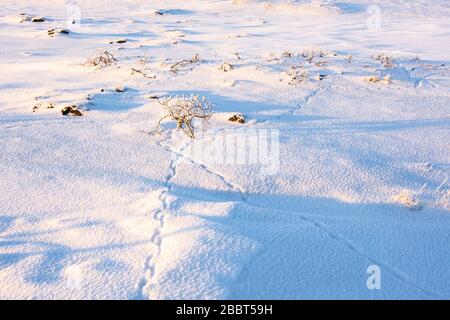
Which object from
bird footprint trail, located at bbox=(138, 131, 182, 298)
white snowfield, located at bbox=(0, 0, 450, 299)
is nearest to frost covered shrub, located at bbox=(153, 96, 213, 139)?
white snowfield, located at bbox=(0, 0, 450, 299)

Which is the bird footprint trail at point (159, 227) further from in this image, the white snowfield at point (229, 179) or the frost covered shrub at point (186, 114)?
the frost covered shrub at point (186, 114)

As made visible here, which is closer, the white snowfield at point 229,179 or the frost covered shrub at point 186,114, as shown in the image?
the white snowfield at point 229,179

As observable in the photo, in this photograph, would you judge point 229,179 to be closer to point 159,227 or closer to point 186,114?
point 159,227

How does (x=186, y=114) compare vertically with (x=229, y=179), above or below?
above

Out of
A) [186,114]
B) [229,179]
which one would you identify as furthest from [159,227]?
[186,114]

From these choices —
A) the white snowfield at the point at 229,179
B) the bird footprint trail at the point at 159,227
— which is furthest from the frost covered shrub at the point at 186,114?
the bird footprint trail at the point at 159,227

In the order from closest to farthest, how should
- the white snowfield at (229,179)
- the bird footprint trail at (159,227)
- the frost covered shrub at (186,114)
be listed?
the bird footprint trail at (159,227) → the white snowfield at (229,179) → the frost covered shrub at (186,114)

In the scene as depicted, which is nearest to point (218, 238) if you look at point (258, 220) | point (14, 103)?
point (258, 220)

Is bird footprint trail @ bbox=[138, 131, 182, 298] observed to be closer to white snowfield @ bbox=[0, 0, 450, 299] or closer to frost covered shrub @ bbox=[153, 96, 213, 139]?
white snowfield @ bbox=[0, 0, 450, 299]
